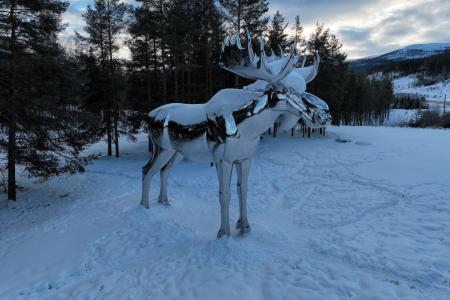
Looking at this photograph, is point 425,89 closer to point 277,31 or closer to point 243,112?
point 277,31

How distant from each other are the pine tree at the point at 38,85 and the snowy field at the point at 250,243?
201 cm

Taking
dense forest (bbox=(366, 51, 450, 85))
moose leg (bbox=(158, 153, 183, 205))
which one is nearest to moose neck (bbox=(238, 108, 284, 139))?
moose leg (bbox=(158, 153, 183, 205))

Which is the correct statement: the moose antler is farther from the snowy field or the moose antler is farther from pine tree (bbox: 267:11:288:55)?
pine tree (bbox: 267:11:288:55)

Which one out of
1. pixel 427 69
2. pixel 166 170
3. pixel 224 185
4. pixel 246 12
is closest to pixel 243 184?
pixel 224 185

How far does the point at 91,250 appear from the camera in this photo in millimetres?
6742

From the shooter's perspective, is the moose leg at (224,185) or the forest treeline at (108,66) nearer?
the moose leg at (224,185)

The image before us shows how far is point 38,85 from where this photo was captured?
41.5 ft

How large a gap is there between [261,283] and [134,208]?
5.18m

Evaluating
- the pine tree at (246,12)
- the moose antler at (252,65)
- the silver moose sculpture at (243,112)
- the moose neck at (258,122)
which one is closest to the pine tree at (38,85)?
the silver moose sculpture at (243,112)

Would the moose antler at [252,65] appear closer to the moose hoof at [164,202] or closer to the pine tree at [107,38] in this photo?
the moose hoof at [164,202]

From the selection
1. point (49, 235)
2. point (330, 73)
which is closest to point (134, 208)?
point (49, 235)

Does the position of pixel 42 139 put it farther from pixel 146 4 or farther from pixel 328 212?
pixel 146 4

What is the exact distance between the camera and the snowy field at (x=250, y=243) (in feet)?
16.6

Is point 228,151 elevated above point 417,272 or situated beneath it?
elevated above
